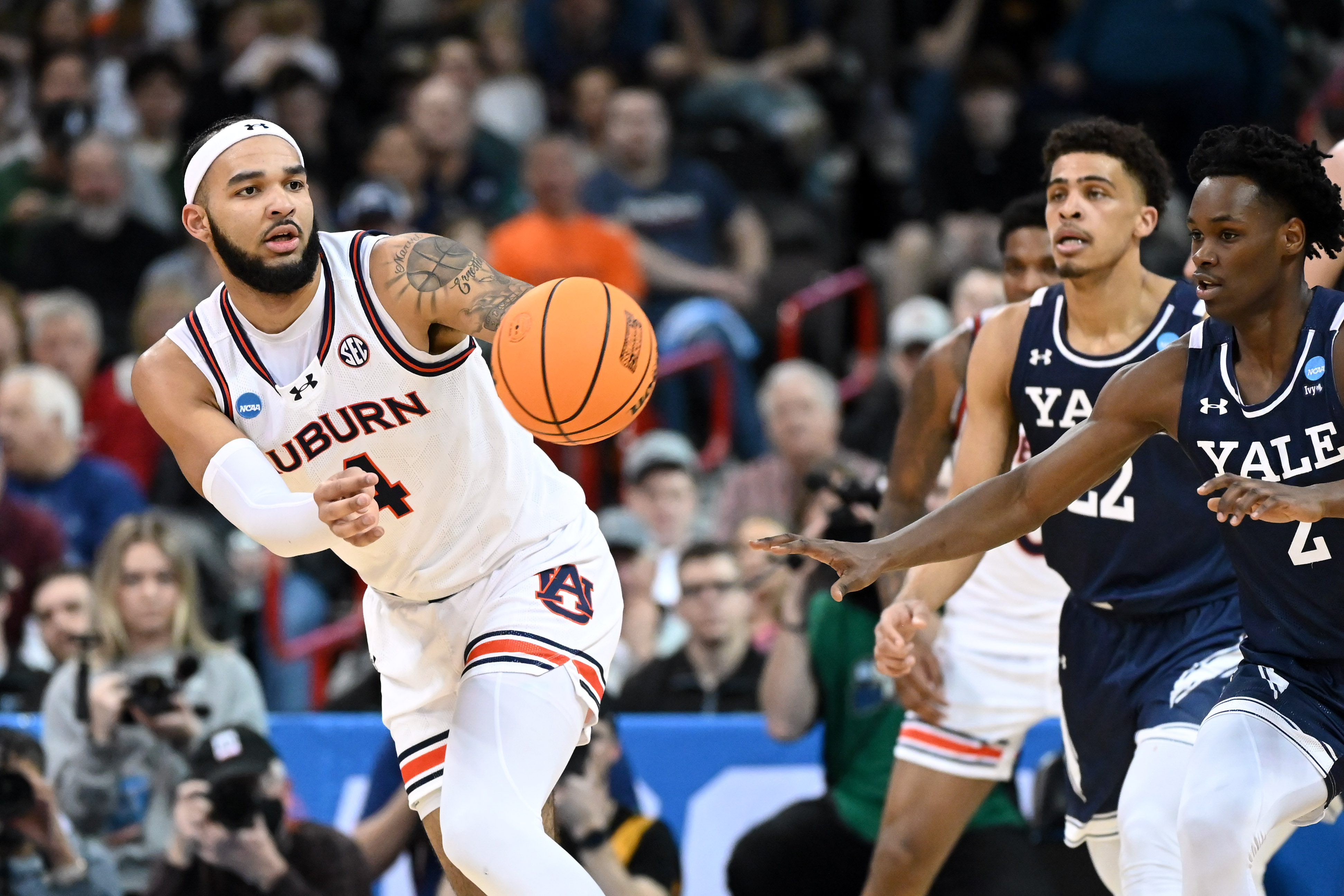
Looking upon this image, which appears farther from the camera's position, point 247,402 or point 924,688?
point 924,688

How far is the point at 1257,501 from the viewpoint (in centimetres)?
401

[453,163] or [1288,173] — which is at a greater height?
[453,163]

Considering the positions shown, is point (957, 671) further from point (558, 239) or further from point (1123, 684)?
point (558, 239)

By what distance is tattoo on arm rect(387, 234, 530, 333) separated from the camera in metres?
4.92

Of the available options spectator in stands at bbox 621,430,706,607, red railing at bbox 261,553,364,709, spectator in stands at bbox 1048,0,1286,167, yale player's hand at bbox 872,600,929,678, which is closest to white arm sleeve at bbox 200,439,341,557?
yale player's hand at bbox 872,600,929,678

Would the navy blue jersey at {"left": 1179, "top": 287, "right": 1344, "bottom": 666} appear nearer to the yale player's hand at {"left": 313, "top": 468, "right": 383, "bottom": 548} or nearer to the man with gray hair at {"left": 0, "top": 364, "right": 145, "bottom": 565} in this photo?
the yale player's hand at {"left": 313, "top": 468, "right": 383, "bottom": 548}

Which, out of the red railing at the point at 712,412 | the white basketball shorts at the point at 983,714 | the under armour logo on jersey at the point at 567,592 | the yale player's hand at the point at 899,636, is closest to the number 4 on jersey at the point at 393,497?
the under armour logo on jersey at the point at 567,592

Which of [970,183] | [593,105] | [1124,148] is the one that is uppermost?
[593,105]

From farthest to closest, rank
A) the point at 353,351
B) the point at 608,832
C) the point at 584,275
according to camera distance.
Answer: the point at 584,275, the point at 608,832, the point at 353,351

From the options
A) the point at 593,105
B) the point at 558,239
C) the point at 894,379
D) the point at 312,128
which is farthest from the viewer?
the point at 593,105

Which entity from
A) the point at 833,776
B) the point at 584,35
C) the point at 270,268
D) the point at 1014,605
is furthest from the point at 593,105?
the point at 270,268

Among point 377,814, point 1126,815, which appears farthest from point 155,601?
point 1126,815

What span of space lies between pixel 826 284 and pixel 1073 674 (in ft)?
20.7

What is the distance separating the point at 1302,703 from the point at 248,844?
3.71 meters
